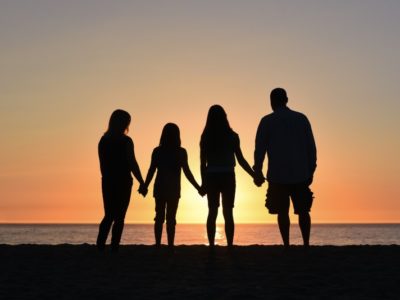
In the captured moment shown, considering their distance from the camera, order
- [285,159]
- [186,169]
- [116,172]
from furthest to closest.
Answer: [186,169] → [116,172] → [285,159]

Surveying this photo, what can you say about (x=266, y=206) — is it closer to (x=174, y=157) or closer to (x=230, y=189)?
(x=230, y=189)

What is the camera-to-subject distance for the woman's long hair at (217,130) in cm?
1214

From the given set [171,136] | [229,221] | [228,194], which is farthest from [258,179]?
[171,136]

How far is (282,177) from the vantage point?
11641 mm

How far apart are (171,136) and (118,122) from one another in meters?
1.11

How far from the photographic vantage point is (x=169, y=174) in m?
13.4

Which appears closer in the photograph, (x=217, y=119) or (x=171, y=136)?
(x=217, y=119)

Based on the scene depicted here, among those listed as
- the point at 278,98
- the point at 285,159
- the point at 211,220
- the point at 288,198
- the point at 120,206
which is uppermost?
the point at 278,98

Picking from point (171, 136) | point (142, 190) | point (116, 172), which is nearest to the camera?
point (116, 172)

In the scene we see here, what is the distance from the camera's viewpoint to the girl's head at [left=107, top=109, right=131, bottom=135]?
1270 cm

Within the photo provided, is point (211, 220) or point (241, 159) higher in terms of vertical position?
point (241, 159)

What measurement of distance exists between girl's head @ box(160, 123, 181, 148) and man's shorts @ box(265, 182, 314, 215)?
2398mm

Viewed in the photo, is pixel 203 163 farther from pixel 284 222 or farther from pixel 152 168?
pixel 284 222

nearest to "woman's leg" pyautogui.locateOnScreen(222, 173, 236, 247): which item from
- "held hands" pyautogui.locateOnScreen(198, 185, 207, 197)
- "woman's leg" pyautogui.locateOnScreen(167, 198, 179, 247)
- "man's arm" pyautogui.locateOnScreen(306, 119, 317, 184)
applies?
"held hands" pyautogui.locateOnScreen(198, 185, 207, 197)
